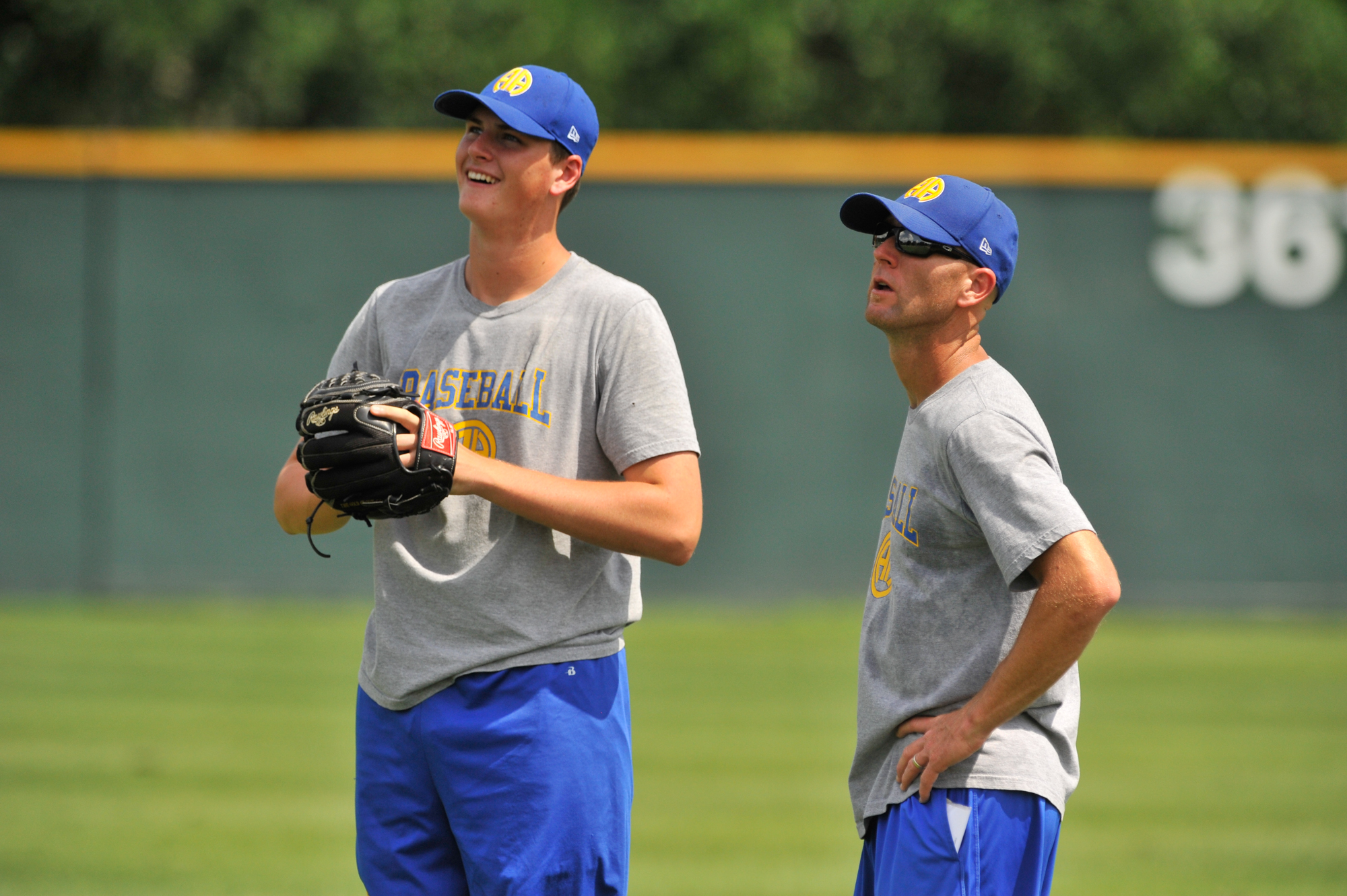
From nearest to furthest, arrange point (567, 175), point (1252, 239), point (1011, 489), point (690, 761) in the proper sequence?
1. point (1011, 489)
2. point (567, 175)
3. point (690, 761)
4. point (1252, 239)

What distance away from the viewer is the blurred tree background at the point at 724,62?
18734 millimetres

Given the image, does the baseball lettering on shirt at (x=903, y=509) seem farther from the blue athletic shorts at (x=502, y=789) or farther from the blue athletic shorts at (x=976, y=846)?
the blue athletic shorts at (x=502, y=789)

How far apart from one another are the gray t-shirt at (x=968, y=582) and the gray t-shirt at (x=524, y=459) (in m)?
0.53

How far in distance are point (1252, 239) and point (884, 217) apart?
12423mm

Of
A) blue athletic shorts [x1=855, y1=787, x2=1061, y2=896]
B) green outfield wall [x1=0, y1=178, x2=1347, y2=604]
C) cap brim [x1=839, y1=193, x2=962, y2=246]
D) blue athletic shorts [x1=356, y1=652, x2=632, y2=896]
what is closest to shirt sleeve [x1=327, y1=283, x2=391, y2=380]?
blue athletic shorts [x1=356, y1=652, x2=632, y2=896]

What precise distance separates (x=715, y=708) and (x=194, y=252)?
8.00 meters

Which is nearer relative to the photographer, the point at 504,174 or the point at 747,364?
the point at 504,174

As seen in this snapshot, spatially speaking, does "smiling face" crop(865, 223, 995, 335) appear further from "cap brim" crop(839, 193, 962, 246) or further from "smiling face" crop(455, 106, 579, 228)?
"smiling face" crop(455, 106, 579, 228)

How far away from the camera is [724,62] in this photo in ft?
63.2

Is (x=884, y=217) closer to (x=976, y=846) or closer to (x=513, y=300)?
(x=513, y=300)

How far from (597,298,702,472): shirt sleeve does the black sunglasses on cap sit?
515 mm

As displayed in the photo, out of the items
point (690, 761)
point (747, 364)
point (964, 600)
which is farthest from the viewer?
point (747, 364)

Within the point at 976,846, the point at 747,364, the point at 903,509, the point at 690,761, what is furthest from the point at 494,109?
the point at 747,364

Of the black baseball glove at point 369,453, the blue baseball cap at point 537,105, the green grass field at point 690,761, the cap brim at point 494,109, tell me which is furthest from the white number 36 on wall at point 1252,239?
the black baseball glove at point 369,453
